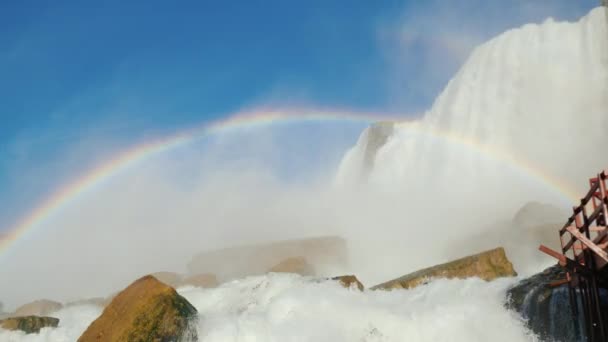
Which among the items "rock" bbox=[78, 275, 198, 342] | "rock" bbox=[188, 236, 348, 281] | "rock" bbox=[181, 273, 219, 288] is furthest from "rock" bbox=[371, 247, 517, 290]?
"rock" bbox=[188, 236, 348, 281]

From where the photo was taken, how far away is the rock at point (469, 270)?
2547 cm

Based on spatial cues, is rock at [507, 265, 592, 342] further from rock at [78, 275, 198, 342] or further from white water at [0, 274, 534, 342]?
rock at [78, 275, 198, 342]

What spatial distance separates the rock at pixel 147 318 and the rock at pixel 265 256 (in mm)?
47381

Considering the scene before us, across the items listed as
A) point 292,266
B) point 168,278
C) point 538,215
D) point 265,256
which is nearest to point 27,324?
point 292,266

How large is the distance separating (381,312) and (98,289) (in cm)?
12275

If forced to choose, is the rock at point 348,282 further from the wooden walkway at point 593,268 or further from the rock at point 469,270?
the wooden walkway at point 593,268

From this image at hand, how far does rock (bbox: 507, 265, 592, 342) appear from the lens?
15453 millimetres

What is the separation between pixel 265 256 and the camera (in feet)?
258

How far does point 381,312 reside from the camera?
1922cm

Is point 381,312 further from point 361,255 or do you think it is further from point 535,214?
point 361,255

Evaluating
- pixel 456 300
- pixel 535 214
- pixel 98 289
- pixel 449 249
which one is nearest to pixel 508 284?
pixel 456 300

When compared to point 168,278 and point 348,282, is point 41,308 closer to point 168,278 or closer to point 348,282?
point 168,278

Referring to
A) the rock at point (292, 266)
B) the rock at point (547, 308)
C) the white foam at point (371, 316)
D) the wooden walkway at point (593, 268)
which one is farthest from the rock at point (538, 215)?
the wooden walkway at point (593, 268)

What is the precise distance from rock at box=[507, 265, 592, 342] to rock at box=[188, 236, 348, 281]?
48455 millimetres
